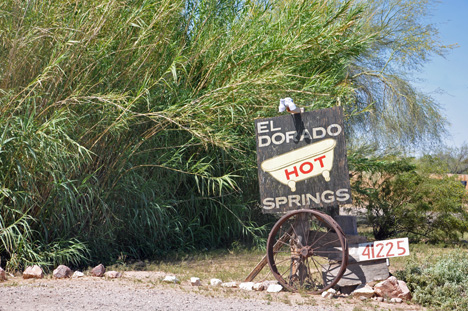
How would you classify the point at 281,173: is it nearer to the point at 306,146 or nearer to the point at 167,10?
the point at 306,146

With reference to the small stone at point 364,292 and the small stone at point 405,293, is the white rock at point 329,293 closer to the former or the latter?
the small stone at point 364,292

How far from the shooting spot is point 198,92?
22.4ft

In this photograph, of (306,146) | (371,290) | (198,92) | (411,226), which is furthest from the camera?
(411,226)

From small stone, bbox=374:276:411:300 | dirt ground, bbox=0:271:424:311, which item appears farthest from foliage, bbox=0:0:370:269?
small stone, bbox=374:276:411:300

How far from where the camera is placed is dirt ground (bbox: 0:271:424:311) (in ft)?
13.8

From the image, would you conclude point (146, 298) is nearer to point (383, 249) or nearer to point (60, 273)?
point (60, 273)

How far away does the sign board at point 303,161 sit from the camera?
4.98 meters

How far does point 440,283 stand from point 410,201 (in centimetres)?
475

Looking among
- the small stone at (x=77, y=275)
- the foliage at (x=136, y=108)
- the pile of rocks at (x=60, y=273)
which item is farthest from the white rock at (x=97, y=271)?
the foliage at (x=136, y=108)

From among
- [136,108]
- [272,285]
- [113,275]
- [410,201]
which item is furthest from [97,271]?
[410,201]

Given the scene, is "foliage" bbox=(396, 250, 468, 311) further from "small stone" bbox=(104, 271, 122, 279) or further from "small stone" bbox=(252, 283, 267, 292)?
"small stone" bbox=(104, 271, 122, 279)

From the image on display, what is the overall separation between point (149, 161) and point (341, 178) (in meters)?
2.80

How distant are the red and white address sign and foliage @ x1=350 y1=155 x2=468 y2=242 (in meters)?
3.98

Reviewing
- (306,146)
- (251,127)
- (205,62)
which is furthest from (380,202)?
(306,146)
